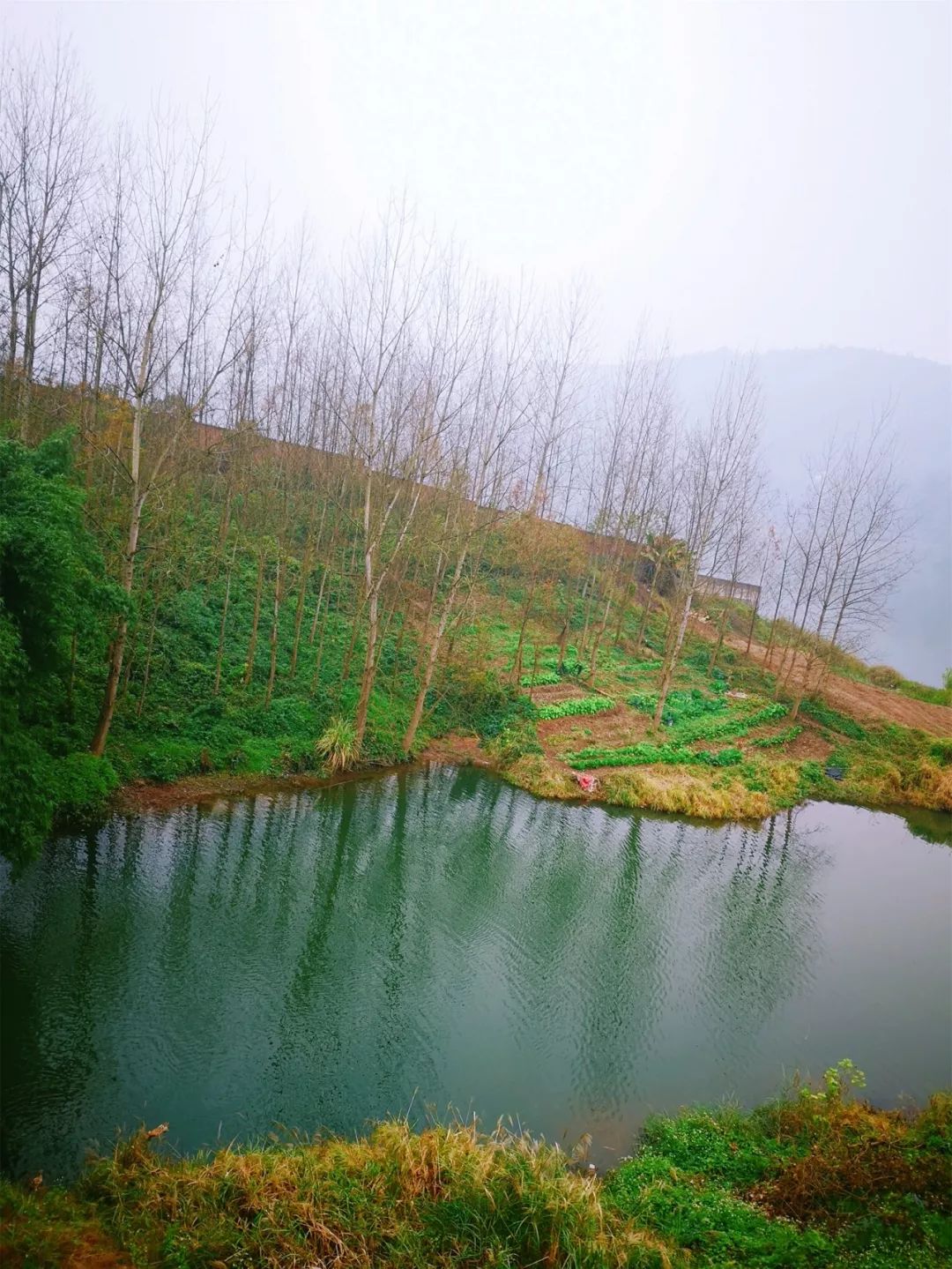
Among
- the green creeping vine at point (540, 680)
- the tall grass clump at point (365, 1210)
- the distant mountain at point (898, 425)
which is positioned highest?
the distant mountain at point (898, 425)

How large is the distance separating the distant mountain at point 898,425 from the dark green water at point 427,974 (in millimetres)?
44860

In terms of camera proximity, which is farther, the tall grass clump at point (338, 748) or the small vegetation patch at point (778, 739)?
the small vegetation patch at point (778, 739)

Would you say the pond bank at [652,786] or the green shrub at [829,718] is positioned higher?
the green shrub at [829,718]

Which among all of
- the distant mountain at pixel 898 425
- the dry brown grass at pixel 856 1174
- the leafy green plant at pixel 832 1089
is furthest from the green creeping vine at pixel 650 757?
the distant mountain at pixel 898 425

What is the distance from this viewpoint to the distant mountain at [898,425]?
74.4m

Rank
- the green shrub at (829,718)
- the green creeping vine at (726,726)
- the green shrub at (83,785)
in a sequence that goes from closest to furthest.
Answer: the green shrub at (83,785) < the green creeping vine at (726,726) < the green shrub at (829,718)

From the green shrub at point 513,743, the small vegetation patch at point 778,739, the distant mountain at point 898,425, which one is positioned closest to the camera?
the green shrub at point 513,743

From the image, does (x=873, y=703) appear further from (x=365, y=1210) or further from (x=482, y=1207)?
(x=365, y=1210)

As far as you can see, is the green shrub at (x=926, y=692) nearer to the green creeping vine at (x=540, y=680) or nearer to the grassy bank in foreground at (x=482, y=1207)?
the green creeping vine at (x=540, y=680)

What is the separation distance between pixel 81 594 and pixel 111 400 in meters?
13.0

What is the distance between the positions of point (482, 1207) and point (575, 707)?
16.3m

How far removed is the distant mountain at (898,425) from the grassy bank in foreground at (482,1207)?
2006 inches

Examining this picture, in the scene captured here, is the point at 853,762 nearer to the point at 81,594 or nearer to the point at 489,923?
the point at 489,923

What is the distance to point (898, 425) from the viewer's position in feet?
357
